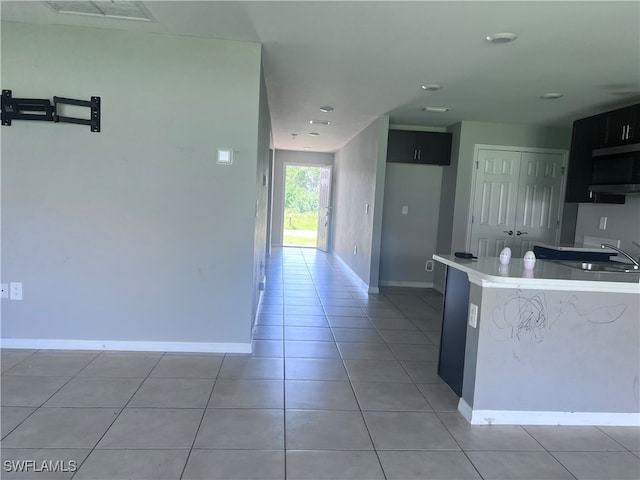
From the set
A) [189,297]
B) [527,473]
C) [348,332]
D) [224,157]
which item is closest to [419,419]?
[527,473]

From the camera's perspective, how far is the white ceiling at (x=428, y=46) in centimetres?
230

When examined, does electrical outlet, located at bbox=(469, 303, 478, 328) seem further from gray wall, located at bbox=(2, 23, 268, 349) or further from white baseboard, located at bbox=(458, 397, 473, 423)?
gray wall, located at bbox=(2, 23, 268, 349)

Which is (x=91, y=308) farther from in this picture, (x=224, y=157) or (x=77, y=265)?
(x=224, y=157)

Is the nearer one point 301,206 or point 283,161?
point 283,161

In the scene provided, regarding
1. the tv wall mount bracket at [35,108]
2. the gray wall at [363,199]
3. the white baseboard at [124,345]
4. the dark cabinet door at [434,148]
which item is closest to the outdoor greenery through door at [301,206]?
the gray wall at [363,199]

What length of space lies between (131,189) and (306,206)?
7.86m

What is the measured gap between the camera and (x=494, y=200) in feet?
17.3

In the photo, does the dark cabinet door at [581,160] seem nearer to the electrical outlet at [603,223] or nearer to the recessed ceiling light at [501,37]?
the electrical outlet at [603,223]

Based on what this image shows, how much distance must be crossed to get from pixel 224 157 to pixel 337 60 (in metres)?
1.17

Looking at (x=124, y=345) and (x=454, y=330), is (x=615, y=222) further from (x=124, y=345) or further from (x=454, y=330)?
(x=124, y=345)

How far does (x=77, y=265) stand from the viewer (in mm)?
2990

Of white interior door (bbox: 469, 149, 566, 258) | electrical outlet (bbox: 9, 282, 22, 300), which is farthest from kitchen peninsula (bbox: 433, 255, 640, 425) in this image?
electrical outlet (bbox: 9, 282, 22, 300)

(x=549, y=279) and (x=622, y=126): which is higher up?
(x=622, y=126)

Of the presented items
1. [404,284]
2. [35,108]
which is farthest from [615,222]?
[35,108]
